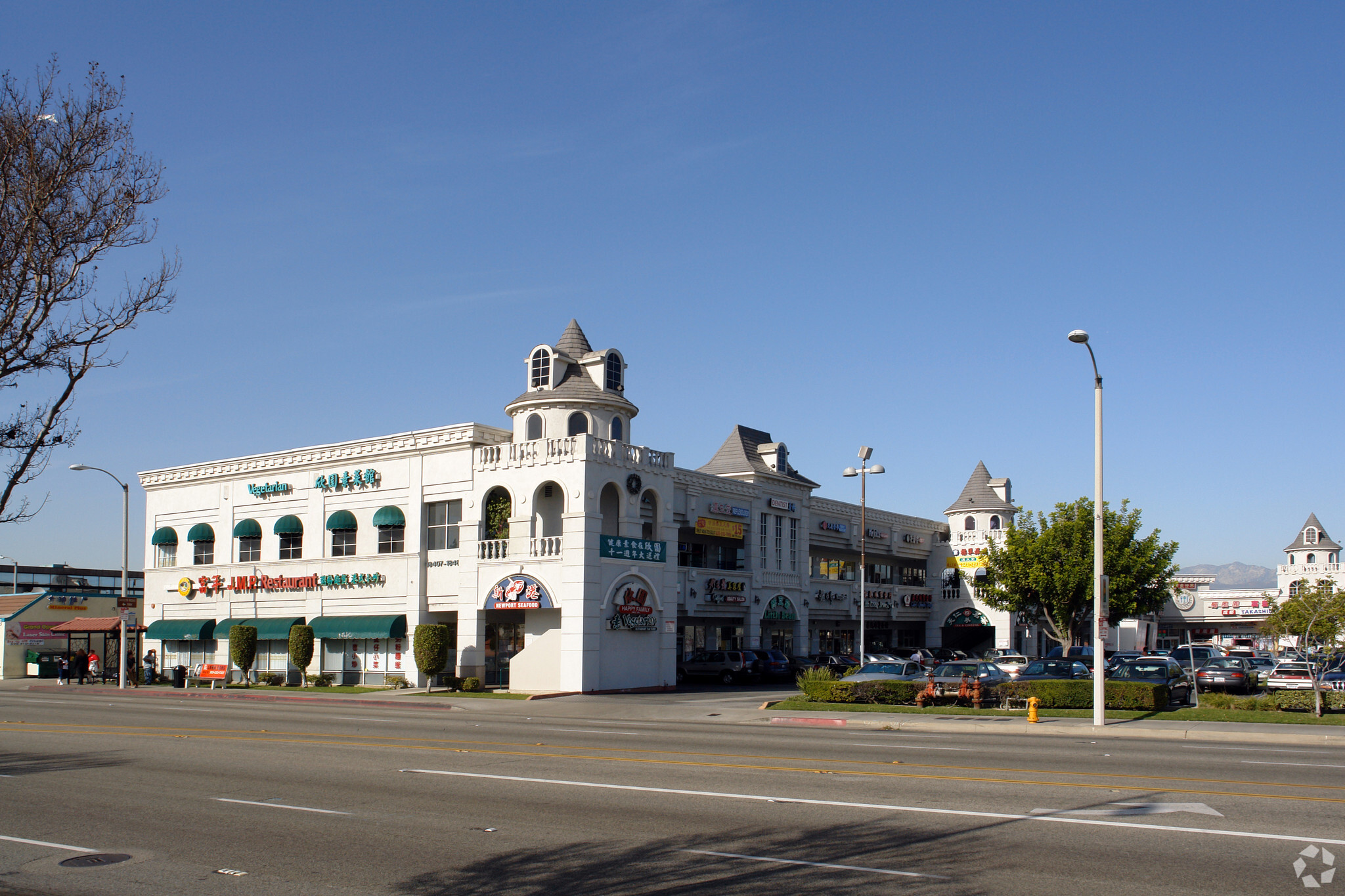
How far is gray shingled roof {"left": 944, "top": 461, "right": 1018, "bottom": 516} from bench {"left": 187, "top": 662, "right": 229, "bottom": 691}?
4630 cm

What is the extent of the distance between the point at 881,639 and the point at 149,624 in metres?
44.0

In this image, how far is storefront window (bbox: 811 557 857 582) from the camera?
2527 inches

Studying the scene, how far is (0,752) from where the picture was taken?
21266 millimetres

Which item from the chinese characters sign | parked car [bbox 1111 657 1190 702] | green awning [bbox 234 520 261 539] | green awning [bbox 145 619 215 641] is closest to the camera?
parked car [bbox 1111 657 1190 702]

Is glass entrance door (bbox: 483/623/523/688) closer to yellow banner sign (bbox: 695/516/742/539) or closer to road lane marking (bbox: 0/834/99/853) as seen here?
yellow banner sign (bbox: 695/516/742/539)

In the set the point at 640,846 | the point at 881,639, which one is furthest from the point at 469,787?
the point at 881,639

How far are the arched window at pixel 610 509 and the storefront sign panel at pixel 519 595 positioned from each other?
14.2 feet

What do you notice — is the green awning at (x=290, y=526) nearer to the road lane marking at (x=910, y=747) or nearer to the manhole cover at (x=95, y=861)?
the road lane marking at (x=910, y=747)

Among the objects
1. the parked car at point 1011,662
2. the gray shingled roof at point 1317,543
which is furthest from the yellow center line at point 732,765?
the gray shingled roof at point 1317,543

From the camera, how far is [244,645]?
49969 mm

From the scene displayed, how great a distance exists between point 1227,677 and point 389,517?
1375 inches

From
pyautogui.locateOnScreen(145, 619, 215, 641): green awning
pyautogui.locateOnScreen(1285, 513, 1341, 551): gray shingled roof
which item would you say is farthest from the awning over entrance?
pyautogui.locateOnScreen(1285, 513, 1341, 551): gray shingled roof

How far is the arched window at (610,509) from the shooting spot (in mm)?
46344

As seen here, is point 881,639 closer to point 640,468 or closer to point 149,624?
point 640,468
